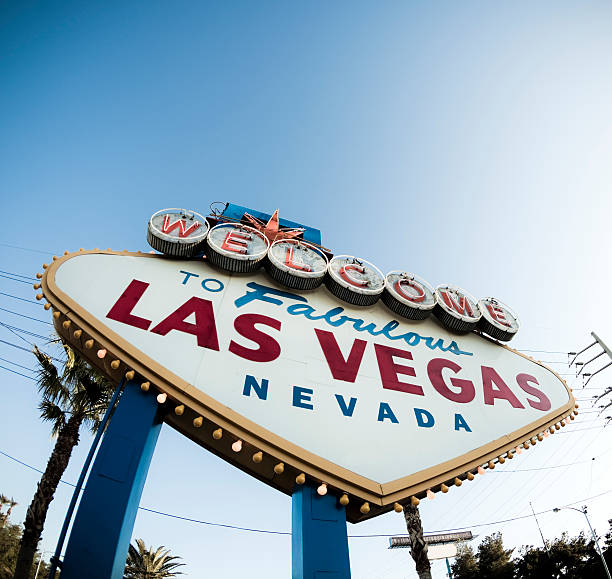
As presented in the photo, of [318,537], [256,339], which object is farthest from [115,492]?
[256,339]

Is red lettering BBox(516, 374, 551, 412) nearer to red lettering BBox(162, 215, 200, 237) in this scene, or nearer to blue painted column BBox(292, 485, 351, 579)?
blue painted column BBox(292, 485, 351, 579)

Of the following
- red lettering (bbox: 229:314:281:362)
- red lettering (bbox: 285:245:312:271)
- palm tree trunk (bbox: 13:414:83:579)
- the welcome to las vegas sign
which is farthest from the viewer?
palm tree trunk (bbox: 13:414:83:579)

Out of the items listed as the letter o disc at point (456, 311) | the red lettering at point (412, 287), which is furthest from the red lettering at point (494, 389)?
the red lettering at point (412, 287)

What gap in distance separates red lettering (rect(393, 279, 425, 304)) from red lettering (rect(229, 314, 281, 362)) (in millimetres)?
3367

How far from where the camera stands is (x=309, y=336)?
7.99m

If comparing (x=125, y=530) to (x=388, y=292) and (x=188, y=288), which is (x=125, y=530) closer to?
(x=188, y=288)

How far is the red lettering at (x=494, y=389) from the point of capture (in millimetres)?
8406

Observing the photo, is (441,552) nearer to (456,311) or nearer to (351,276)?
(456,311)

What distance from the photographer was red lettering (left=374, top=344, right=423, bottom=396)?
25.1 ft

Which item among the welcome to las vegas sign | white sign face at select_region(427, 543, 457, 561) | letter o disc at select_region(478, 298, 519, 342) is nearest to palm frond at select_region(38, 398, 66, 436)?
the welcome to las vegas sign

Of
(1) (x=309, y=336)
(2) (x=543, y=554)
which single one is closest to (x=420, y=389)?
(1) (x=309, y=336)

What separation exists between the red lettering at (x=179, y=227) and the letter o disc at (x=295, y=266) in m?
1.70

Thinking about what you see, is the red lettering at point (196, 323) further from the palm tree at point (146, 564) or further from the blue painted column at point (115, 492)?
the palm tree at point (146, 564)

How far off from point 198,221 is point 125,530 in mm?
6149
